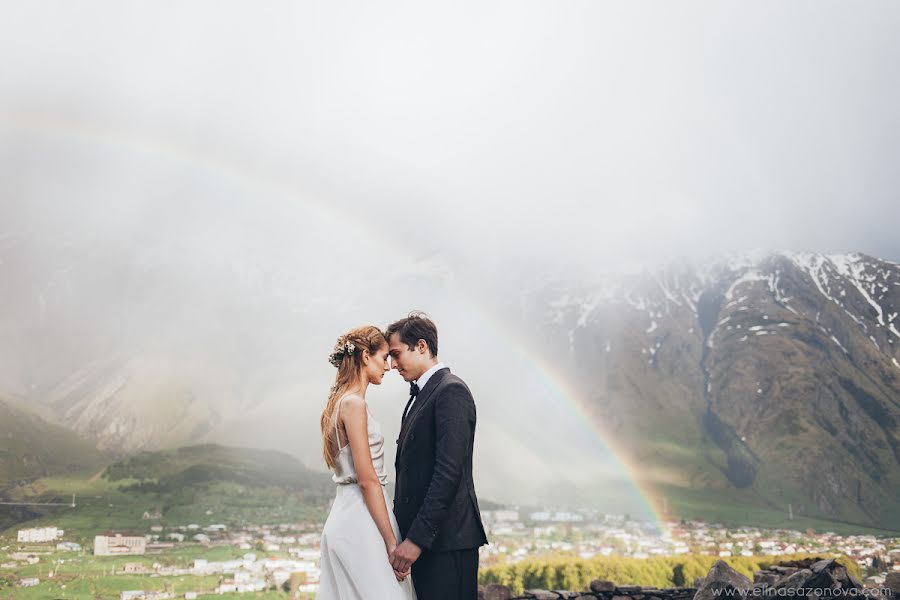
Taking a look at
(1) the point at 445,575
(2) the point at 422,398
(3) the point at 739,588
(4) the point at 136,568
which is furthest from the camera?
(4) the point at 136,568

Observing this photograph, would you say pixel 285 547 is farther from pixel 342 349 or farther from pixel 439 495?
pixel 439 495

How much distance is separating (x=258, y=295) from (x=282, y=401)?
768 inches

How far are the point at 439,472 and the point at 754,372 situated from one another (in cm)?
11149

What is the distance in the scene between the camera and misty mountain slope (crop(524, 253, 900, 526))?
288ft

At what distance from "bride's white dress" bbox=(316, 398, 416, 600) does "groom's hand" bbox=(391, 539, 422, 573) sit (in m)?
0.09

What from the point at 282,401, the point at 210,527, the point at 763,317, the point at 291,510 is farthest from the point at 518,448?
the point at 763,317

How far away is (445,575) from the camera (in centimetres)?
352

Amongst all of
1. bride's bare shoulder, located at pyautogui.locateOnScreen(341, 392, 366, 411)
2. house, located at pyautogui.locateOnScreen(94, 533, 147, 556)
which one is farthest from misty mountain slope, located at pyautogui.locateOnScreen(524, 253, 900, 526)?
bride's bare shoulder, located at pyautogui.locateOnScreen(341, 392, 366, 411)

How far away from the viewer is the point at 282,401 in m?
78.9

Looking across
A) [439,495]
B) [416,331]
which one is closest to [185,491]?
[416,331]

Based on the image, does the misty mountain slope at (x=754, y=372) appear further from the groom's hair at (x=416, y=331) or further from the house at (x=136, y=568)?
the groom's hair at (x=416, y=331)

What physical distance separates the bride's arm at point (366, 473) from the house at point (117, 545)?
150 feet

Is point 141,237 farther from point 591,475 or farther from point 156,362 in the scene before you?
point 591,475

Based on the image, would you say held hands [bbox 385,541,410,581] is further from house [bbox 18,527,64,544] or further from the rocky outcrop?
house [bbox 18,527,64,544]
